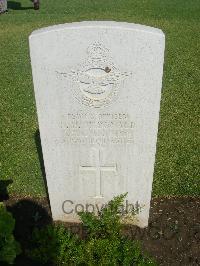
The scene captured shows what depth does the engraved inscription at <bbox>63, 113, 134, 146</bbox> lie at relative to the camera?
338cm

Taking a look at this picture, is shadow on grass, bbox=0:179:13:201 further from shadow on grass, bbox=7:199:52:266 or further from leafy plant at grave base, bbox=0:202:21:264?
leafy plant at grave base, bbox=0:202:21:264

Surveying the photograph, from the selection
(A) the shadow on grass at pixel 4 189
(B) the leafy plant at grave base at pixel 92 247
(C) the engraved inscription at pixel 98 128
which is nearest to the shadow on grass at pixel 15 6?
(A) the shadow on grass at pixel 4 189

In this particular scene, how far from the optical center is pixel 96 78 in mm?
3168

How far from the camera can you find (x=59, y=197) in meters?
3.96

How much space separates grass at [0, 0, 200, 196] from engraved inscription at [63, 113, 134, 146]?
1.40m

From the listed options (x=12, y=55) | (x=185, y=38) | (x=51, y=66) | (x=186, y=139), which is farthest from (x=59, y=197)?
(x=185, y=38)

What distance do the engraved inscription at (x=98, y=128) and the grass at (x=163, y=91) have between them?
1395 millimetres

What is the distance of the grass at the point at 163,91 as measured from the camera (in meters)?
5.03

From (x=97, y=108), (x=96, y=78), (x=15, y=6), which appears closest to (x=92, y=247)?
(x=97, y=108)

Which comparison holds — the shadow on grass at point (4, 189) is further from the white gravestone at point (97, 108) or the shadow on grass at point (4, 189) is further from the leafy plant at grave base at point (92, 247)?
the leafy plant at grave base at point (92, 247)

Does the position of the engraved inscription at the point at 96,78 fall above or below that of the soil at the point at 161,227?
above

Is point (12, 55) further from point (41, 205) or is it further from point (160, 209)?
point (160, 209)

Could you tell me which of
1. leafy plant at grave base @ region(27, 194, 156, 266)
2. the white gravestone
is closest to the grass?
the white gravestone

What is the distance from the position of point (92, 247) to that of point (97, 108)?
3.86 feet
